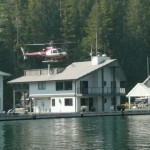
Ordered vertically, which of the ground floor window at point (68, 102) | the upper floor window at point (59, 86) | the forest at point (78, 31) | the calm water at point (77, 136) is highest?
the forest at point (78, 31)

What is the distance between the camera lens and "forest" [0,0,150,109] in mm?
95188

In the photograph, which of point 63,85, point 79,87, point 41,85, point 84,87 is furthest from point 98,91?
point 41,85

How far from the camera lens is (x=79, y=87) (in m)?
74.9

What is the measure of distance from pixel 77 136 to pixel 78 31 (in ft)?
198

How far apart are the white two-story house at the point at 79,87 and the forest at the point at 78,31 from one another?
573 inches

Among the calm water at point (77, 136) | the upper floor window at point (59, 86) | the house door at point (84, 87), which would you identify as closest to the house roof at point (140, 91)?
the house door at point (84, 87)

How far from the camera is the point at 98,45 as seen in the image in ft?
311

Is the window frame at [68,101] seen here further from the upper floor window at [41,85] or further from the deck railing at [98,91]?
the upper floor window at [41,85]

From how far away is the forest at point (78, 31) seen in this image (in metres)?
95.2

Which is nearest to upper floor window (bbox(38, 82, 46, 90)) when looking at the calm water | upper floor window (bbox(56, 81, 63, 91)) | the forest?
upper floor window (bbox(56, 81, 63, 91))

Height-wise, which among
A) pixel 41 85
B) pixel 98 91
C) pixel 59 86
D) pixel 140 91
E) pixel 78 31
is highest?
pixel 78 31

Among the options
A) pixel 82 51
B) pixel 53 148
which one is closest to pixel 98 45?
pixel 82 51

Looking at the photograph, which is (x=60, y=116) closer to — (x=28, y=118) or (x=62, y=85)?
Answer: (x=28, y=118)

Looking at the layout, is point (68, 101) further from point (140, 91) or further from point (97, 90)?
point (140, 91)
